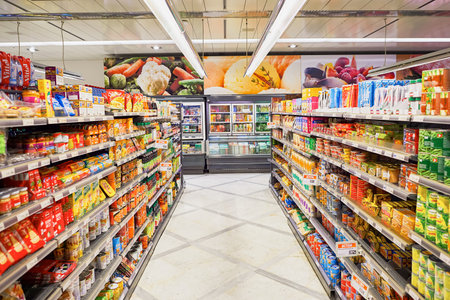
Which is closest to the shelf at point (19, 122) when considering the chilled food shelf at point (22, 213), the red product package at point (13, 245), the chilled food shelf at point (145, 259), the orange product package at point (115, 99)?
the chilled food shelf at point (22, 213)

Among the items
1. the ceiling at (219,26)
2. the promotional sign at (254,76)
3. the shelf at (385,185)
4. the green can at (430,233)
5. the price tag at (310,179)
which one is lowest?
the price tag at (310,179)

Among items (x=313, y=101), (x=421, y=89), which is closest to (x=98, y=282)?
(x=421, y=89)

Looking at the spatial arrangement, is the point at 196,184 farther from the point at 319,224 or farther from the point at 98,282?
the point at 98,282

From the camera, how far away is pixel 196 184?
8617 mm

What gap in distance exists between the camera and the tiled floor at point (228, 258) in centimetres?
350

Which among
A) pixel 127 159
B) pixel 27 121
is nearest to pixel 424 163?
pixel 27 121

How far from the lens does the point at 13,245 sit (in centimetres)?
178

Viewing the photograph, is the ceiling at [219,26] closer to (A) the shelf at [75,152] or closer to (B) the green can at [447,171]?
(A) the shelf at [75,152]

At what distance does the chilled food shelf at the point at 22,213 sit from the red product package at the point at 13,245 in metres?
0.13

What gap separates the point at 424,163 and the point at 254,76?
329 inches

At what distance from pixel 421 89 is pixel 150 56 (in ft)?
29.5

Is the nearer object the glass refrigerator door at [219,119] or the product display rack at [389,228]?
the product display rack at [389,228]

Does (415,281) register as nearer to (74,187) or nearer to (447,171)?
(447,171)

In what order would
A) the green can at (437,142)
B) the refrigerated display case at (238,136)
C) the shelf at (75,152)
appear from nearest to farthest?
the green can at (437,142) < the shelf at (75,152) < the refrigerated display case at (238,136)
